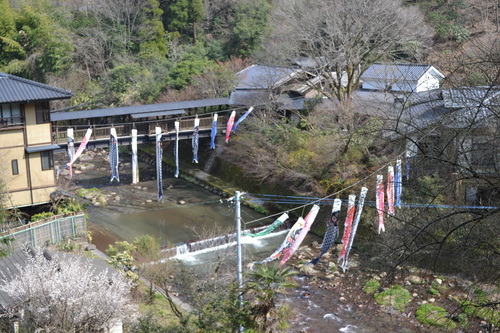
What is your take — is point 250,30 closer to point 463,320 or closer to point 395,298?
point 395,298

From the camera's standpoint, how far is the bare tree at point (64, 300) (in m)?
11.3

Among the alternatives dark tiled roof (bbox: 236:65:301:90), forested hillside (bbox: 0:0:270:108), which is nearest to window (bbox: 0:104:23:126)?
dark tiled roof (bbox: 236:65:301:90)

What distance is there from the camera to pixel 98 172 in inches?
1379

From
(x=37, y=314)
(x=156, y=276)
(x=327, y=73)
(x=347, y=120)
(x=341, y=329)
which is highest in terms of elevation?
(x=327, y=73)

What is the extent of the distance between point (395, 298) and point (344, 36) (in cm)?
1354

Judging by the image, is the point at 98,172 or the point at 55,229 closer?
the point at 55,229

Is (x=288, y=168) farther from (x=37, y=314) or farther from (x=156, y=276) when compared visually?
(x=37, y=314)

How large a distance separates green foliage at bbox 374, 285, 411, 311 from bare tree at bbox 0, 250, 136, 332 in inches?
371

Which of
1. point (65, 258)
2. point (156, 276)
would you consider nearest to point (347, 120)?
point (156, 276)

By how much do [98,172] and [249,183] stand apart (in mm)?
9977

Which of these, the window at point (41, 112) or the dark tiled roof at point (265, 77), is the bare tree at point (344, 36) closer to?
the dark tiled roof at point (265, 77)

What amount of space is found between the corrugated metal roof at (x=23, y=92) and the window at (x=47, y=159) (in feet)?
7.39

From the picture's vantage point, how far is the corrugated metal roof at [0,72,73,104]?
2250 centimetres

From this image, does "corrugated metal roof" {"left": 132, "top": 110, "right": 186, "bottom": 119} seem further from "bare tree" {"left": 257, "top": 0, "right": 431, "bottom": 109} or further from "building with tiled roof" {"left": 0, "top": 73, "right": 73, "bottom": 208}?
"building with tiled roof" {"left": 0, "top": 73, "right": 73, "bottom": 208}
